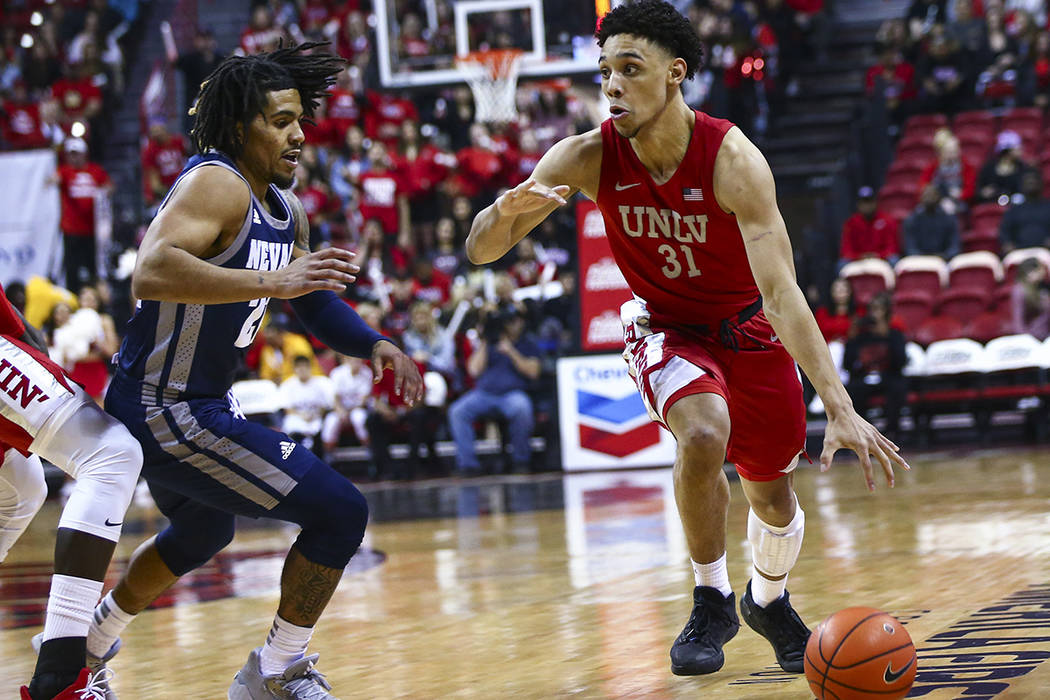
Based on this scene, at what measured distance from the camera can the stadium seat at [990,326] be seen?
521 inches

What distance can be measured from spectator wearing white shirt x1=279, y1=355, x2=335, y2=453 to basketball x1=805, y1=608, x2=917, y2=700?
1024cm

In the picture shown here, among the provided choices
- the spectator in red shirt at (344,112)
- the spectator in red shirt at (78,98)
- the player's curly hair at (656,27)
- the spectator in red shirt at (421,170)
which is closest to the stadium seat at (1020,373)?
the spectator in red shirt at (421,170)

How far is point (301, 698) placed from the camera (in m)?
4.27

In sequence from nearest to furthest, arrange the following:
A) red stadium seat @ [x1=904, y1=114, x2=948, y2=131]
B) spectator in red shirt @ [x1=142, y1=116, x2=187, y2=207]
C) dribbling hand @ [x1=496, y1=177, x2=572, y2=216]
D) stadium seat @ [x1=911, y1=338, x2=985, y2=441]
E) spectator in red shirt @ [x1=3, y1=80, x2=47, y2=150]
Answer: dribbling hand @ [x1=496, y1=177, x2=572, y2=216], stadium seat @ [x1=911, y1=338, x2=985, y2=441], red stadium seat @ [x1=904, y1=114, x2=948, y2=131], spectator in red shirt @ [x1=142, y1=116, x2=187, y2=207], spectator in red shirt @ [x1=3, y1=80, x2=47, y2=150]

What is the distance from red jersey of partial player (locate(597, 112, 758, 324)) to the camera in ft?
15.4

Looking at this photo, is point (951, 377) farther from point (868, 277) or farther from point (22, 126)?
point (22, 126)

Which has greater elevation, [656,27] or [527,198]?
[656,27]

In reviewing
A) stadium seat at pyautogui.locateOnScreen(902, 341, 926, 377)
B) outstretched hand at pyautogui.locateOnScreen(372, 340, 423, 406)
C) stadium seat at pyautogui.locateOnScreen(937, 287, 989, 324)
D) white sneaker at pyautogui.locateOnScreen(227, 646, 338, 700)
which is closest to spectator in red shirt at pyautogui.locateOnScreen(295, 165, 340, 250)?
stadium seat at pyautogui.locateOnScreen(902, 341, 926, 377)

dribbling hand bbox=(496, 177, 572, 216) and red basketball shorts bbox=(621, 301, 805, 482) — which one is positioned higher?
dribbling hand bbox=(496, 177, 572, 216)

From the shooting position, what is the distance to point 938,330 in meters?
13.7

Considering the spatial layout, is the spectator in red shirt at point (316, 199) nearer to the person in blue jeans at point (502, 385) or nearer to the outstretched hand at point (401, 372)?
the person in blue jeans at point (502, 385)

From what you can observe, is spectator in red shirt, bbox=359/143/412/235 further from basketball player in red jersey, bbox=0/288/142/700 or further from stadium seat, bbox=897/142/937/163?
basketball player in red jersey, bbox=0/288/142/700

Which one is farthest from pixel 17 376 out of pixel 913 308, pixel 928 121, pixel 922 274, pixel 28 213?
pixel 928 121

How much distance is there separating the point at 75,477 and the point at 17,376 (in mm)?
369
